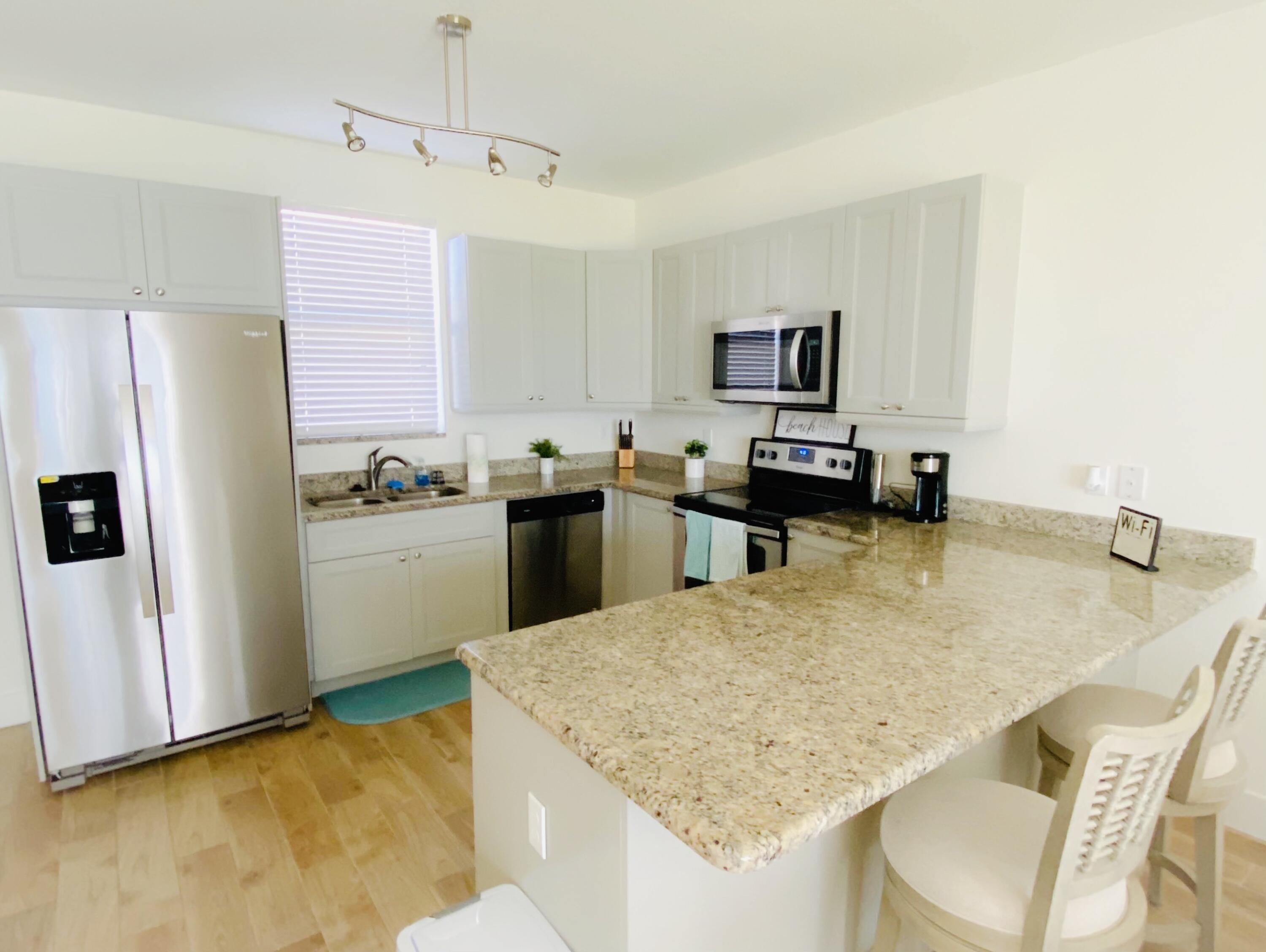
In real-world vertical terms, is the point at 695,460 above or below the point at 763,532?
above

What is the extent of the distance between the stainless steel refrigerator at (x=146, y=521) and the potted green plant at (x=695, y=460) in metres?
2.09

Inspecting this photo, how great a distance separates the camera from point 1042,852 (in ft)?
3.49

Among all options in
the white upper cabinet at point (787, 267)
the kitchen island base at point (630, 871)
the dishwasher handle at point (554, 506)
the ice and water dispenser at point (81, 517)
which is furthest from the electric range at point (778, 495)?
the ice and water dispenser at point (81, 517)

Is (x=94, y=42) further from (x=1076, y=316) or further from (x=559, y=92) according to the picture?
(x=1076, y=316)

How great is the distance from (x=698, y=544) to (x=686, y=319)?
1307 millimetres

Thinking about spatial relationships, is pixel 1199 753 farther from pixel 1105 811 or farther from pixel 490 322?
pixel 490 322

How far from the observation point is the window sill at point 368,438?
349cm

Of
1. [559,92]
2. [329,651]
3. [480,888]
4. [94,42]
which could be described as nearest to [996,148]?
[559,92]

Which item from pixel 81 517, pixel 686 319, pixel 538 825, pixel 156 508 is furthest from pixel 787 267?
pixel 81 517

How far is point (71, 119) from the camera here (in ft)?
9.30

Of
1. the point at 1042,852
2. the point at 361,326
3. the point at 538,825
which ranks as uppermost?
the point at 361,326

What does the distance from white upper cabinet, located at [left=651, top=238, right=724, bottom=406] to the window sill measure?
1326mm

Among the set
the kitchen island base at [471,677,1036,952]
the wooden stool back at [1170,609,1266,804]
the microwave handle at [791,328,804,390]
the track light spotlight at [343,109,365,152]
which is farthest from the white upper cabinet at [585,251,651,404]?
the wooden stool back at [1170,609,1266,804]

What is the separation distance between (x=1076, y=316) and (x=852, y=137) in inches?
52.6
